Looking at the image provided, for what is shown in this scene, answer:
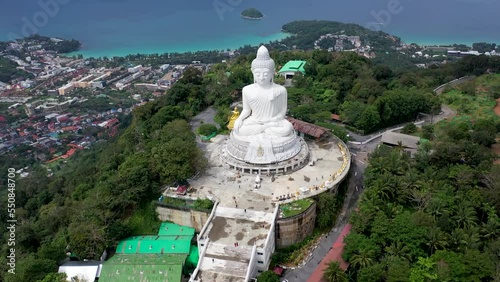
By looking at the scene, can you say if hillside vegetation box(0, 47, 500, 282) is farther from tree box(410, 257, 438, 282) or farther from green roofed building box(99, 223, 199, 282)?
green roofed building box(99, 223, 199, 282)

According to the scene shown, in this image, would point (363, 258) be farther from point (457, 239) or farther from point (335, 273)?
point (457, 239)

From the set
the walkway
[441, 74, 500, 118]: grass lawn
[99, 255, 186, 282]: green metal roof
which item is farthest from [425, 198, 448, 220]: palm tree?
[441, 74, 500, 118]: grass lawn

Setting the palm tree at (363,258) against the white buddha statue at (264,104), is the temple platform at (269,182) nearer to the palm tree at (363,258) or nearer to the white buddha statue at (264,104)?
the white buddha statue at (264,104)

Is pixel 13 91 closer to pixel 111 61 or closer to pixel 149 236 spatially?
pixel 111 61

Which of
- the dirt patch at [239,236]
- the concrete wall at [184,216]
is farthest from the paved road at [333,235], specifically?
the concrete wall at [184,216]

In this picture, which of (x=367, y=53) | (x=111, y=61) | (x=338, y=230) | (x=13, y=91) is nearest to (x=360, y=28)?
(x=367, y=53)

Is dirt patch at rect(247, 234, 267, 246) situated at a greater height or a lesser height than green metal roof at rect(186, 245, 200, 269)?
greater
